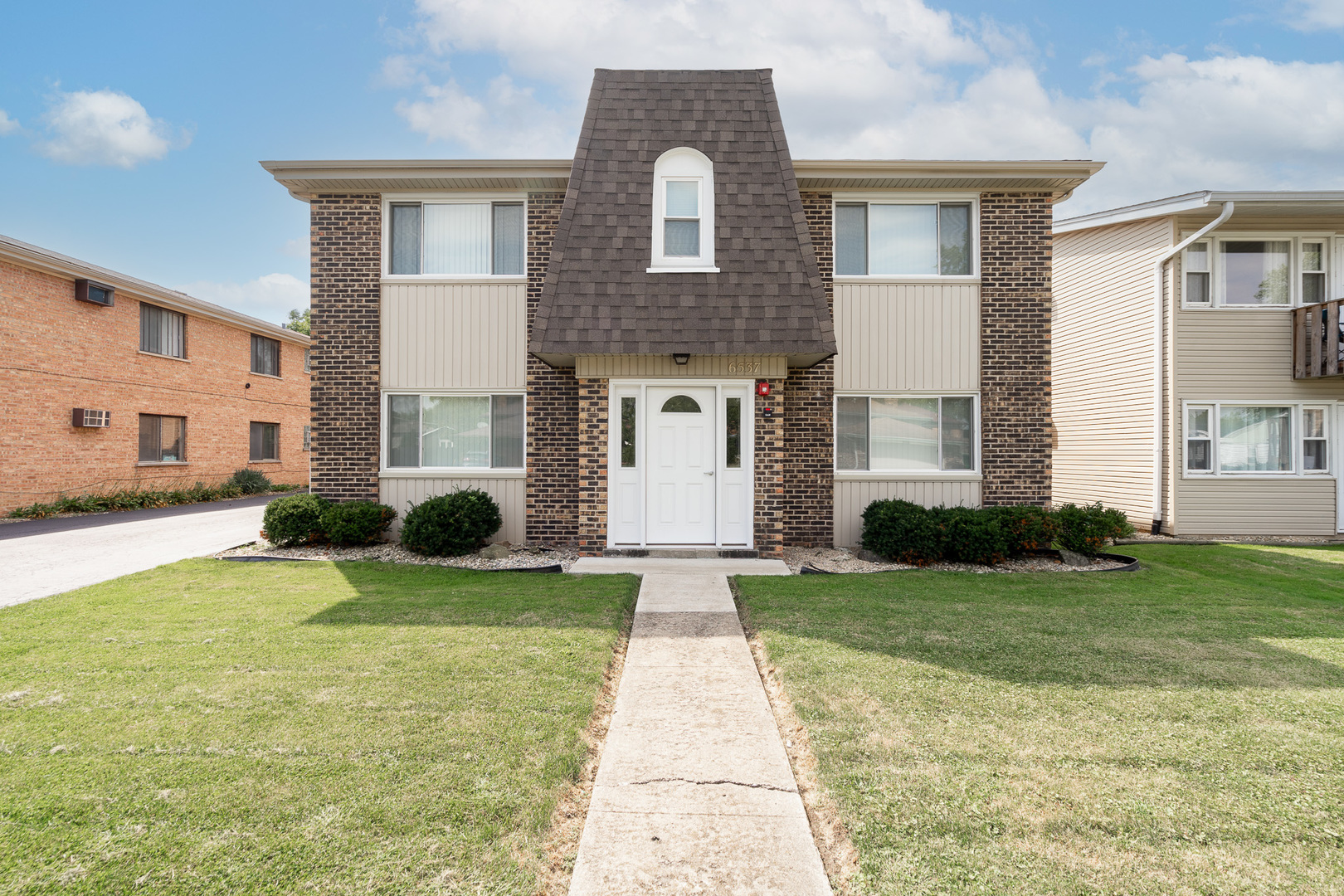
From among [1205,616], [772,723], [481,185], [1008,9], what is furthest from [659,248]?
[1008,9]

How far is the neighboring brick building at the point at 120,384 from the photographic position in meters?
13.4

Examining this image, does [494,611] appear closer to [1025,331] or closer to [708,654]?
[708,654]

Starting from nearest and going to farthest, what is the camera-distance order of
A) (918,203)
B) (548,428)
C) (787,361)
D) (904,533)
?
1. (904,533)
2. (787,361)
3. (548,428)
4. (918,203)

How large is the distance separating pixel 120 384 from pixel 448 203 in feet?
40.6

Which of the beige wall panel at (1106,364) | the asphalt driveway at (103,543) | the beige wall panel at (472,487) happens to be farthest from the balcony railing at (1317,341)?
the asphalt driveway at (103,543)

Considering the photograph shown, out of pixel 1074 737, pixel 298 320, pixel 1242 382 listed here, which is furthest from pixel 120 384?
pixel 298 320

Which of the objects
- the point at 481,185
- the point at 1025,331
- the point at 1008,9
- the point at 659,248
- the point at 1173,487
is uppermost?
the point at 1008,9

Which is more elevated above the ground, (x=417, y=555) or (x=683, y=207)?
(x=683, y=207)

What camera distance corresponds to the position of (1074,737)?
11.1ft

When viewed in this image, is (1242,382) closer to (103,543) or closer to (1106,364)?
(1106,364)

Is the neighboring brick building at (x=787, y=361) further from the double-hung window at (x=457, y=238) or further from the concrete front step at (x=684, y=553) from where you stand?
the concrete front step at (x=684, y=553)

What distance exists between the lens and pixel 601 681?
4.20 m

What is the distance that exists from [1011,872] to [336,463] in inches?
390

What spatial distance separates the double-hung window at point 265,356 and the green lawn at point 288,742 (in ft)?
55.5
